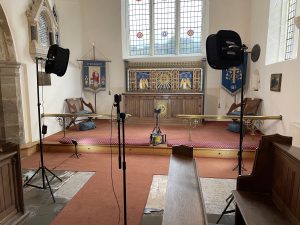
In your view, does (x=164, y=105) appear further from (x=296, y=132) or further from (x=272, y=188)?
(x=272, y=188)

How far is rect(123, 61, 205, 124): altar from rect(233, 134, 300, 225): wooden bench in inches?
A: 187

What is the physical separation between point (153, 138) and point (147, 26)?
4.35 meters

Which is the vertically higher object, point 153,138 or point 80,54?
point 80,54

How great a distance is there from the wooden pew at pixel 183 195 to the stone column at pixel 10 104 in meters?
3.39

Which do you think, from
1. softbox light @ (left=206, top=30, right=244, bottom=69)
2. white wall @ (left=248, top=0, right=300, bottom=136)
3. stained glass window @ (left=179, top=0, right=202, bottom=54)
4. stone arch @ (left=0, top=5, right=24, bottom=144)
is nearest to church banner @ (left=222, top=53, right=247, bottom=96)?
white wall @ (left=248, top=0, right=300, bottom=136)

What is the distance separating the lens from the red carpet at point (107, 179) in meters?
2.63

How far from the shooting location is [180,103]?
7.02m

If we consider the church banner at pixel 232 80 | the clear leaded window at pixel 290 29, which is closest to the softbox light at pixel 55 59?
the clear leaded window at pixel 290 29

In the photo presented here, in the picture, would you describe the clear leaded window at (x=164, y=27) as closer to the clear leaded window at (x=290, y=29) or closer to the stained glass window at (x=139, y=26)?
the stained glass window at (x=139, y=26)

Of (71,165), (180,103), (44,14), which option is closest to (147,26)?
(180,103)

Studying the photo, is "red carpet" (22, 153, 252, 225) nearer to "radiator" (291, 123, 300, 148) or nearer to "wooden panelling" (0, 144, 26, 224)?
"wooden panelling" (0, 144, 26, 224)

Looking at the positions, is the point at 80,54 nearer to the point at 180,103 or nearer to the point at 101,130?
the point at 101,130

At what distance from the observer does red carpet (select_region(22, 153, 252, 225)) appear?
8.63 ft

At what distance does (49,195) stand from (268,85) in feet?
16.0
